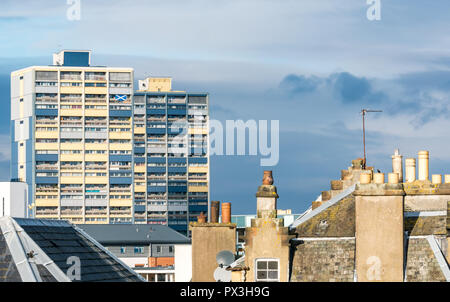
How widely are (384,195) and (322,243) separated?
4.77m

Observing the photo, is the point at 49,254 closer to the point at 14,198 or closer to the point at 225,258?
the point at 225,258

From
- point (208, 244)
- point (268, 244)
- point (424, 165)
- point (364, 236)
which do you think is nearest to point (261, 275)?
point (268, 244)

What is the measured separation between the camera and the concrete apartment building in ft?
160

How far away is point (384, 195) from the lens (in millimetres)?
48719

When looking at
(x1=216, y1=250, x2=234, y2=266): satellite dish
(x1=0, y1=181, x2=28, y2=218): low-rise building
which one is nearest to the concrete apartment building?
(x1=216, y1=250, x2=234, y2=266): satellite dish

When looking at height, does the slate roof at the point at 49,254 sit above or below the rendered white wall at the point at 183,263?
above

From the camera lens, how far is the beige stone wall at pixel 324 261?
5031 cm

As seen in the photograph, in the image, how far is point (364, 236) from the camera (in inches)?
1922

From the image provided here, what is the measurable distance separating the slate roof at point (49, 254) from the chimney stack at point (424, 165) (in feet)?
54.4

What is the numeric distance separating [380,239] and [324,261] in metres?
3.56

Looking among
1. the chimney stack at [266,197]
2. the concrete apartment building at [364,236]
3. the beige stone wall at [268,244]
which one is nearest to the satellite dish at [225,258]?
the concrete apartment building at [364,236]

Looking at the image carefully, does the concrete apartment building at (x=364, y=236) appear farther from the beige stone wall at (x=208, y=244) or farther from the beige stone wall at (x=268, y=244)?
the beige stone wall at (x=208, y=244)
